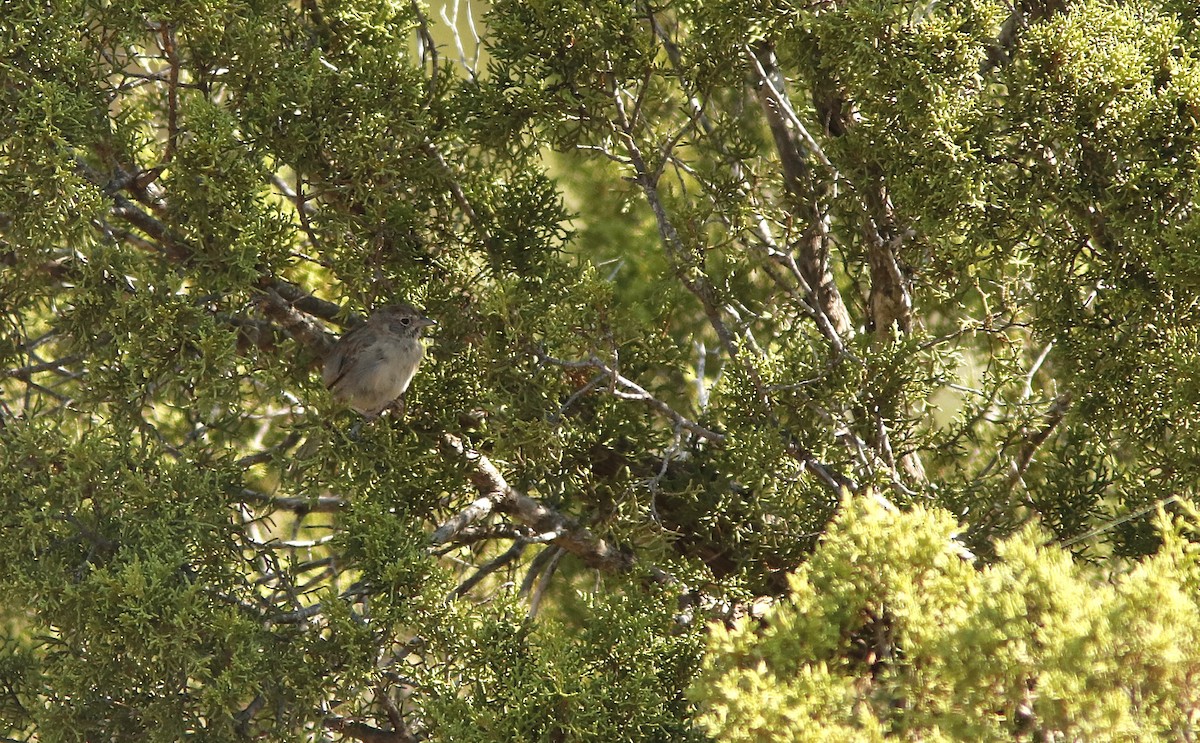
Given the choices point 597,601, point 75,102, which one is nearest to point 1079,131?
point 597,601

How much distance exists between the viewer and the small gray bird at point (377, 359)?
4.36 metres

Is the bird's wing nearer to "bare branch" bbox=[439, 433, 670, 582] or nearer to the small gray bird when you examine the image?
the small gray bird

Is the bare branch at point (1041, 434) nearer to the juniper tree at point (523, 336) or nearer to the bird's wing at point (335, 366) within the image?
the juniper tree at point (523, 336)

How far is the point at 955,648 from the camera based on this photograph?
2629mm

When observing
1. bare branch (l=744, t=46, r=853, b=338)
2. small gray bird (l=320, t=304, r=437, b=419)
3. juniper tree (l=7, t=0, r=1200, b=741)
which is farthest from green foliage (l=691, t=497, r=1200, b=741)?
small gray bird (l=320, t=304, r=437, b=419)

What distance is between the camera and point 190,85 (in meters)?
3.94

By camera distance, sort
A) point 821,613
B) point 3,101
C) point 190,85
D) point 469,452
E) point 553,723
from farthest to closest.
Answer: point 469,452 < point 190,85 < point 3,101 < point 553,723 < point 821,613

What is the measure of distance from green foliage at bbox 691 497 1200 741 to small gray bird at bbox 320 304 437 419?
1866 mm

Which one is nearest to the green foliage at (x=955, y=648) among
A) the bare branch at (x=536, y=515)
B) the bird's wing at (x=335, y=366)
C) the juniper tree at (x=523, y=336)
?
the juniper tree at (x=523, y=336)

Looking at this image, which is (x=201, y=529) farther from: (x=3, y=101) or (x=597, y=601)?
(x=3, y=101)

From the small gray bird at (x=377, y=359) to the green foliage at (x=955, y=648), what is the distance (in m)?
1.87

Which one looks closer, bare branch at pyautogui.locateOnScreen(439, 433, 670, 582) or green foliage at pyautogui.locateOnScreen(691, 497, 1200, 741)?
green foliage at pyautogui.locateOnScreen(691, 497, 1200, 741)

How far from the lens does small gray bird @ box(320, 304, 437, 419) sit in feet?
14.3

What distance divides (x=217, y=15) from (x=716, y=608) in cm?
258
